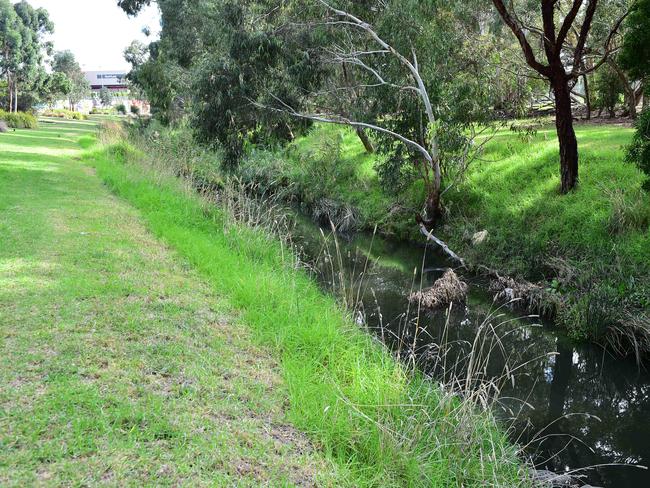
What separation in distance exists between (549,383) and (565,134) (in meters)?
6.45

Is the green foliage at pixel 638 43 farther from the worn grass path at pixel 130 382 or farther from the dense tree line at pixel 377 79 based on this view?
the worn grass path at pixel 130 382

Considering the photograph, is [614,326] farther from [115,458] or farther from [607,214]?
[115,458]

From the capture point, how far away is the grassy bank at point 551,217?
8367 mm

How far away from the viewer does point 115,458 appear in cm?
338

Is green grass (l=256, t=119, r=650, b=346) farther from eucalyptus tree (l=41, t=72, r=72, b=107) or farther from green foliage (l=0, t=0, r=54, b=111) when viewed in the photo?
eucalyptus tree (l=41, t=72, r=72, b=107)

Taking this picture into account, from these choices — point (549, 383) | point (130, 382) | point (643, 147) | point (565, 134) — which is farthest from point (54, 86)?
point (130, 382)

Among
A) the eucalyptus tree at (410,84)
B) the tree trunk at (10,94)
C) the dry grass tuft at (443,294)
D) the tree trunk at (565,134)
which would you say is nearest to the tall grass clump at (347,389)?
the dry grass tuft at (443,294)

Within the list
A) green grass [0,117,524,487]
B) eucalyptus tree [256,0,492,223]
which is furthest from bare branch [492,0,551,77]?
green grass [0,117,524,487]

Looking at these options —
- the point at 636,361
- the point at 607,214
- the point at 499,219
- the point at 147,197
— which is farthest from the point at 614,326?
the point at 147,197

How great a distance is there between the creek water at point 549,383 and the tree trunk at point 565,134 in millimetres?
3212

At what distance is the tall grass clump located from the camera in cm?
390

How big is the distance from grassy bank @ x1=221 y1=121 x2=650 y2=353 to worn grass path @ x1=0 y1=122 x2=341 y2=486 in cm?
550

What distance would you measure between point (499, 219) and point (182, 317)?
880 cm

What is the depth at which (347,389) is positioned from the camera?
4.84m
